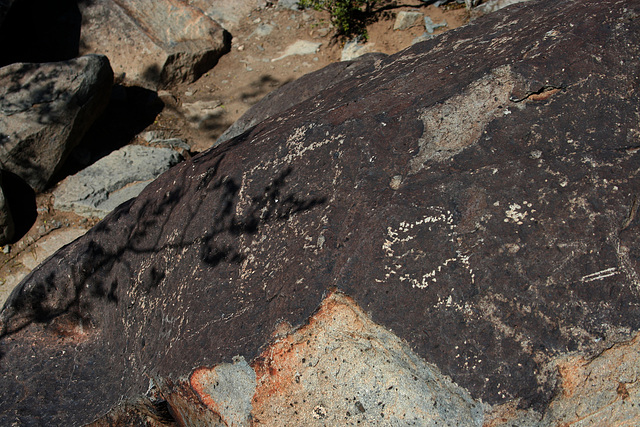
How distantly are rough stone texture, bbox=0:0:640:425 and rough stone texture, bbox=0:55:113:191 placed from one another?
2188 millimetres

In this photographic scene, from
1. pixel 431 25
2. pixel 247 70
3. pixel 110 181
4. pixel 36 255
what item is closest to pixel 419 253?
pixel 110 181

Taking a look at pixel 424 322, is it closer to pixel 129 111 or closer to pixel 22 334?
pixel 22 334

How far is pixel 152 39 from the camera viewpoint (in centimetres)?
515

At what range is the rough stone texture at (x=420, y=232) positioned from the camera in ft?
4.30

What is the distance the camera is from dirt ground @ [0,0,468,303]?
15.5ft

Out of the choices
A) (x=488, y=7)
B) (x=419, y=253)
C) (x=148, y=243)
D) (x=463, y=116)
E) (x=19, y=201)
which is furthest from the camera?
(x=488, y=7)

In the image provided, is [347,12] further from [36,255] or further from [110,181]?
[36,255]

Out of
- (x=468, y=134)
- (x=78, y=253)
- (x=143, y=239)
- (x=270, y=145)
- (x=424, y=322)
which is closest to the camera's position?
(x=424, y=322)

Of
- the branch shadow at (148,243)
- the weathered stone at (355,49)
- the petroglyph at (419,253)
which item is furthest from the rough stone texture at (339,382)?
the weathered stone at (355,49)

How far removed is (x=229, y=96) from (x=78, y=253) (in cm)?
304

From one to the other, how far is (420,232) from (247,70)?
4.28m

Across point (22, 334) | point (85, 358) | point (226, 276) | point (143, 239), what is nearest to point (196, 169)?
point (143, 239)

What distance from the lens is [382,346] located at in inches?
55.1

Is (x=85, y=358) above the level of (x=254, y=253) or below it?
below
